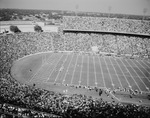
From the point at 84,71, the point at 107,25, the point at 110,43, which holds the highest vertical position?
the point at 107,25

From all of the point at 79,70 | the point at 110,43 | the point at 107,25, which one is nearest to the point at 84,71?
the point at 79,70

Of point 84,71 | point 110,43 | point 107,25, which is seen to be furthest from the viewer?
point 107,25

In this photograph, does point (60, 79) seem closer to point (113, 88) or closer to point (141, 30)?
point (113, 88)

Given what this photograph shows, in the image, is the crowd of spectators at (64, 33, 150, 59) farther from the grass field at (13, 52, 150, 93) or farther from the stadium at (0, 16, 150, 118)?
the grass field at (13, 52, 150, 93)

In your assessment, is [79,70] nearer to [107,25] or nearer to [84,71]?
[84,71]

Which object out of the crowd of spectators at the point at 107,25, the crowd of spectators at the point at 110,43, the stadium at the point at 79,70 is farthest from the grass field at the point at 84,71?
the crowd of spectators at the point at 107,25

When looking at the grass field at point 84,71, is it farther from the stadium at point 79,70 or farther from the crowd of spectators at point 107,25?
the crowd of spectators at point 107,25

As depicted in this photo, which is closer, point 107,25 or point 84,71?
point 84,71
